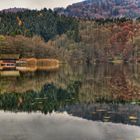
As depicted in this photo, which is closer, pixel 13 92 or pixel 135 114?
pixel 135 114

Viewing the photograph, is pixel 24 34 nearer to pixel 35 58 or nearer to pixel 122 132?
pixel 35 58

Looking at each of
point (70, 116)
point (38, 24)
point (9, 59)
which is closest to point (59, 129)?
point (70, 116)

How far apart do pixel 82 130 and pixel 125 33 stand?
4486 inches

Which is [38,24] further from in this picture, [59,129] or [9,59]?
[59,129]

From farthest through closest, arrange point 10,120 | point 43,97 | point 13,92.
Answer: point 13,92 < point 43,97 < point 10,120

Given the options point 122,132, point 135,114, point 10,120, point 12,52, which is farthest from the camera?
point 12,52

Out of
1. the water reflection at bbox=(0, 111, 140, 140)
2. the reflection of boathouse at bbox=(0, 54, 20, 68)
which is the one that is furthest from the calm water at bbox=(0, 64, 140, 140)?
the reflection of boathouse at bbox=(0, 54, 20, 68)

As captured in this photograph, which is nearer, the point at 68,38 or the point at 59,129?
the point at 59,129

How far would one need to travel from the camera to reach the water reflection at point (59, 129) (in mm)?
15016

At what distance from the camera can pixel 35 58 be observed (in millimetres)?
111062

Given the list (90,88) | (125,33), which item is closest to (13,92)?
(90,88)

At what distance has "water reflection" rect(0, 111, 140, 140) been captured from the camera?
49.3 ft

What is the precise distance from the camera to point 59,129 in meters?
16.5

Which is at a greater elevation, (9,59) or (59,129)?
(59,129)
